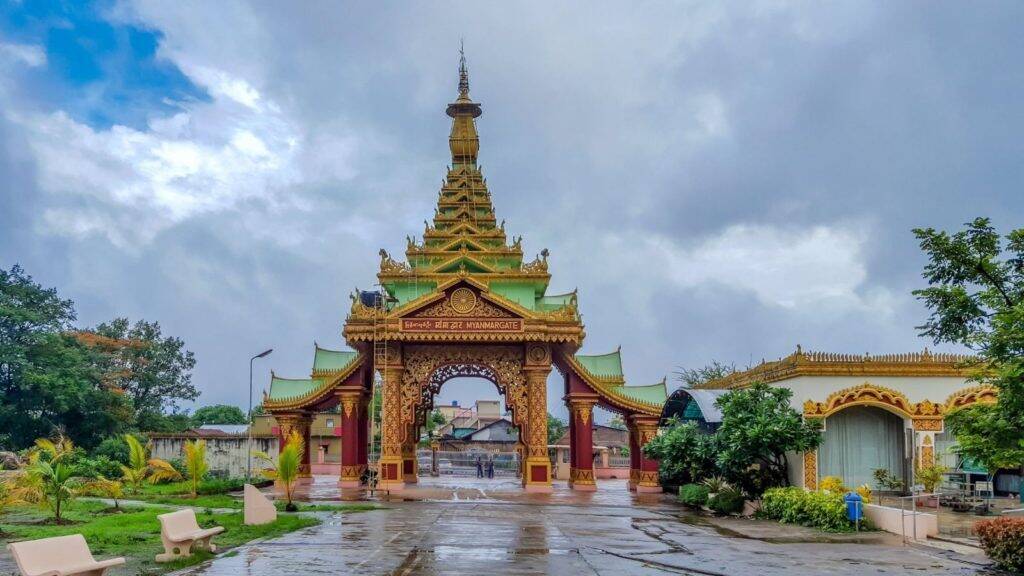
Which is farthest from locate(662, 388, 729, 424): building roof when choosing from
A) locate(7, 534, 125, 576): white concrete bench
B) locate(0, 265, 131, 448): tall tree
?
locate(0, 265, 131, 448): tall tree

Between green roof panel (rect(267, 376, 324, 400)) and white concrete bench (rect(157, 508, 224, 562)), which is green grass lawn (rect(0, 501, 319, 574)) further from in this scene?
green roof panel (rect(267, 376, 324, 400))

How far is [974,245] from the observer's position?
718 inches

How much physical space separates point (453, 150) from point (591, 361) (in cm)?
1373

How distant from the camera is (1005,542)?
13.1 metres

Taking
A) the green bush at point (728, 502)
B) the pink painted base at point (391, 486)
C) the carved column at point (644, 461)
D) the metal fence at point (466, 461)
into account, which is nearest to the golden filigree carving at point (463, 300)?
the pink painted base at point (391, 486)

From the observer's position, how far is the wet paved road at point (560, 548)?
42.8 feet

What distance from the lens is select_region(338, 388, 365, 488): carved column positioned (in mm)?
33750

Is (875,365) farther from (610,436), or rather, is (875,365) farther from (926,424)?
(610,436)

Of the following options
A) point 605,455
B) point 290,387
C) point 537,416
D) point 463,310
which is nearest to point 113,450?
point 290,387

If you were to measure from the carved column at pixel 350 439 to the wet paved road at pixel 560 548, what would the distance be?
35.6 ft

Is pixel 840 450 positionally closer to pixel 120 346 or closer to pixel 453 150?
pixel 453 150

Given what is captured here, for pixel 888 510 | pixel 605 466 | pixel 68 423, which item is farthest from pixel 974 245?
pixel 68 423

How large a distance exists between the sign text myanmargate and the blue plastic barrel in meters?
15.9

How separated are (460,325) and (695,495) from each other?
11.1 m
